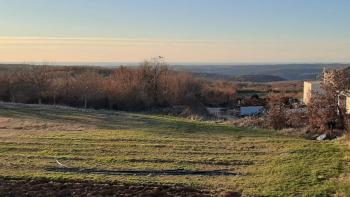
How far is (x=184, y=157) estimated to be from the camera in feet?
58.2

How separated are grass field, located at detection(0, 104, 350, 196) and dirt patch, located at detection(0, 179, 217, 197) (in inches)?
20.2

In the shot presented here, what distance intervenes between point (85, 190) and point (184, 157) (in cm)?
493

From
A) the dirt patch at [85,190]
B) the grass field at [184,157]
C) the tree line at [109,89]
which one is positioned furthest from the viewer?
the tree line at [109,89]

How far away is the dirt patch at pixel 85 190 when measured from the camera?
13.2 m

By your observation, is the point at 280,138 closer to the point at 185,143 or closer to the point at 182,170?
the point at 185,143

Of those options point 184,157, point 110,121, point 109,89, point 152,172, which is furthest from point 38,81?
point 152,172

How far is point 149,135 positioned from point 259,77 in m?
139

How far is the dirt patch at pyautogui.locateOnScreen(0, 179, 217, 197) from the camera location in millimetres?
13164

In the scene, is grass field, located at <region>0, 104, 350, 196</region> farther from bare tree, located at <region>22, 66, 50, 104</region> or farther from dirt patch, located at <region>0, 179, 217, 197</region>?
bare tree, located at <region>22, 66, 50, 104</region>

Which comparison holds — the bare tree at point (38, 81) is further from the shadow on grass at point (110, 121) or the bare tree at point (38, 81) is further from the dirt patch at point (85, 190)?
the dirt patch at point (85, 190)

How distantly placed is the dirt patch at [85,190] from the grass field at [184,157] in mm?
513

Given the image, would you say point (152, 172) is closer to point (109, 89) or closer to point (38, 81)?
point (109, 89)

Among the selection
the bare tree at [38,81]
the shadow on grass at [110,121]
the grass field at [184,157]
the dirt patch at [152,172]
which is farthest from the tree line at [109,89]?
the dirt patch at [152,172]

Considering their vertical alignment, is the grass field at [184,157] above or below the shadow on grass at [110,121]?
above
